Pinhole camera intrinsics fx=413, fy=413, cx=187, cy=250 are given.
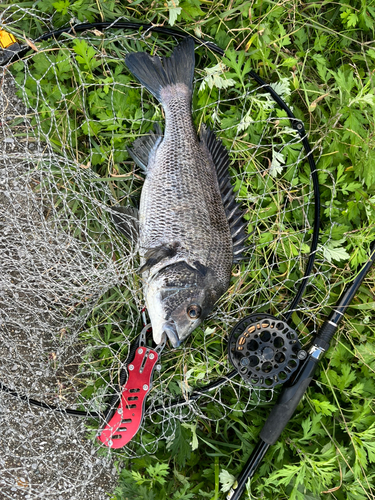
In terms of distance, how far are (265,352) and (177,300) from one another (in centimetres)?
64

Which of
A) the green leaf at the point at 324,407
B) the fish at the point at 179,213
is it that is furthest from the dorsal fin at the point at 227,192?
the green leaf at the point at 324,407

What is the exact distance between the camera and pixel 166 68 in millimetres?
2518

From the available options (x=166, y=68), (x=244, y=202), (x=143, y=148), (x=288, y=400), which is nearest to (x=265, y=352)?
(x=288, y=400)

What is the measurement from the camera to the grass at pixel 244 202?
2523mm

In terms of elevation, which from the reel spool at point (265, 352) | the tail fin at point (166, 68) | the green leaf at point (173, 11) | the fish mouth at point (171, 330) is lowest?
the reel spool at point (265, 352)

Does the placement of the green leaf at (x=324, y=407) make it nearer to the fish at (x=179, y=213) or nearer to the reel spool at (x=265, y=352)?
the reel spool at (x=265, y=352)

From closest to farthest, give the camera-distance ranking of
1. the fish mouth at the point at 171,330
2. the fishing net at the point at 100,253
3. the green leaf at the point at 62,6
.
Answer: the fish mouth at the point at 171,330
the green leaf at the point at 62,6
the fishing net at the point at 100,253

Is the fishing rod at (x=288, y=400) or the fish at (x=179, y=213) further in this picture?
the fishing rod at (x=288, y=400)

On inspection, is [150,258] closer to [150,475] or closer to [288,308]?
[288,308]

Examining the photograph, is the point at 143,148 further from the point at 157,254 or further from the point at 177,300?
the point at 177,300

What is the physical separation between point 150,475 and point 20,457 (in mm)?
849

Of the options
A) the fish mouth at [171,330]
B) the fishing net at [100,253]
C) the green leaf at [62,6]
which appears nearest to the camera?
the fish mouth at [171,330]

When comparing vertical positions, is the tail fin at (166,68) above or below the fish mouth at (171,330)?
above

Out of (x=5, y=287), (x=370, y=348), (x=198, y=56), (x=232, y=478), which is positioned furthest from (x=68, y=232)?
(x=370, y=348)
